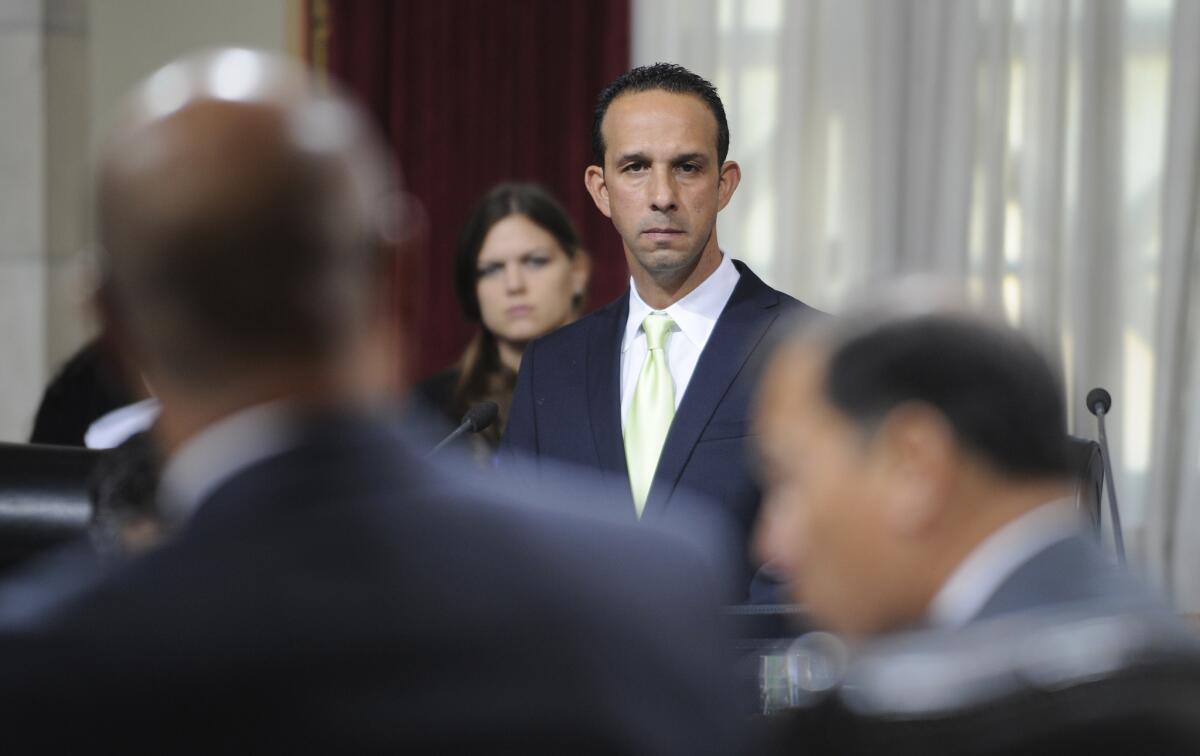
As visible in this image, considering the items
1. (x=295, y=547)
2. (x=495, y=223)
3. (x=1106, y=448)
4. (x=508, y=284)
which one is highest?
(x=495, y=223)

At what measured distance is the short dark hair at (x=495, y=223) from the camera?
163 inches

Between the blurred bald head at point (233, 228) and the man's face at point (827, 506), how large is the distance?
430 millimetres

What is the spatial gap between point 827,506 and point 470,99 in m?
4.69

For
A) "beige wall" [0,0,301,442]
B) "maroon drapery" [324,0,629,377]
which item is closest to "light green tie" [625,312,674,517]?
"maroon drapery" [324,0,629,377]

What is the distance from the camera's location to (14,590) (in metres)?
0.88

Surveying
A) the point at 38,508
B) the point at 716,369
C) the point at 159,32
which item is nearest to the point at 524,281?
the point at 716,369

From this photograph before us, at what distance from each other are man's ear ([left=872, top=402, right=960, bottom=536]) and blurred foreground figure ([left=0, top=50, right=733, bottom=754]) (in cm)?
28

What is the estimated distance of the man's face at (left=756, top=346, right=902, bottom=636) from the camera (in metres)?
1.16

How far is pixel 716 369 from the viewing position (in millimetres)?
2832

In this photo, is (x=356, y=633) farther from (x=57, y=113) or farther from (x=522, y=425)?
(x=57, y=113)

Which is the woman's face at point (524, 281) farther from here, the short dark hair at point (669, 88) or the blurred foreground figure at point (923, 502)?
the blurred foreground figure at point (923, 502)

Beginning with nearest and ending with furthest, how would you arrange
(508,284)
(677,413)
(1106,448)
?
(677,413) → (1106,448) → (508,284)

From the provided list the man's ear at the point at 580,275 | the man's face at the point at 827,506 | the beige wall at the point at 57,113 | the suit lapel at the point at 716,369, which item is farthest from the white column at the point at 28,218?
the man's face at the point at 827,506

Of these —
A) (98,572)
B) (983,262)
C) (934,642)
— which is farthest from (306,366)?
(983,262)
